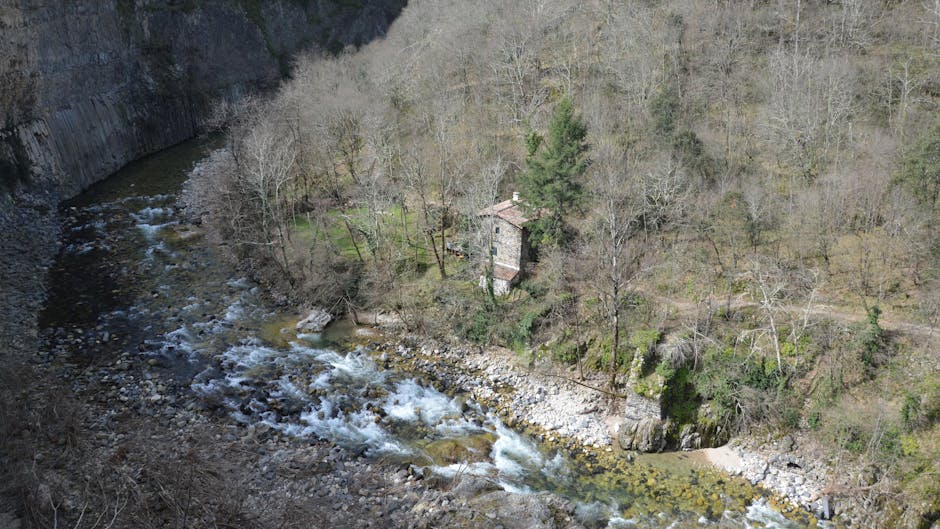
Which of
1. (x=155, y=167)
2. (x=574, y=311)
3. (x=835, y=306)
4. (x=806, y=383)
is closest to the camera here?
(x=806, y=383)

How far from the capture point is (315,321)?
118 feet

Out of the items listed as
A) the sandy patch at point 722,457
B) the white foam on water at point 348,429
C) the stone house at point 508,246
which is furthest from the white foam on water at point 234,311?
the sandy patch at point 722,457

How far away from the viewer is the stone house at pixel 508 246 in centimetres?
3475

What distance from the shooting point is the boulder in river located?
35562 mm

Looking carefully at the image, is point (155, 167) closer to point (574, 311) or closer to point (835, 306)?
point (574, 311)

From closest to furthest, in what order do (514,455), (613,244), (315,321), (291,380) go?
(514,455)
(613,244)
(291,380)
(315,321)

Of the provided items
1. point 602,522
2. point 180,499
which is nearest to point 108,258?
point 180,499

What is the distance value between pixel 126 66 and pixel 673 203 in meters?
57.8

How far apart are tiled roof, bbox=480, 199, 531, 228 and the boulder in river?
10.7 meters

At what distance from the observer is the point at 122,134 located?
2408 inches

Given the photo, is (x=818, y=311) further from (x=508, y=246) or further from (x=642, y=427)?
(x=508, y=246)

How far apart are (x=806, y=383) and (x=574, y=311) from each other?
10886 millimetres

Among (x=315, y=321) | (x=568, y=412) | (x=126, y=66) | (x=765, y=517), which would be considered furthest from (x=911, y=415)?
(x=126, y=66)

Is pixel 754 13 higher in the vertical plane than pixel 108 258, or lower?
higher
